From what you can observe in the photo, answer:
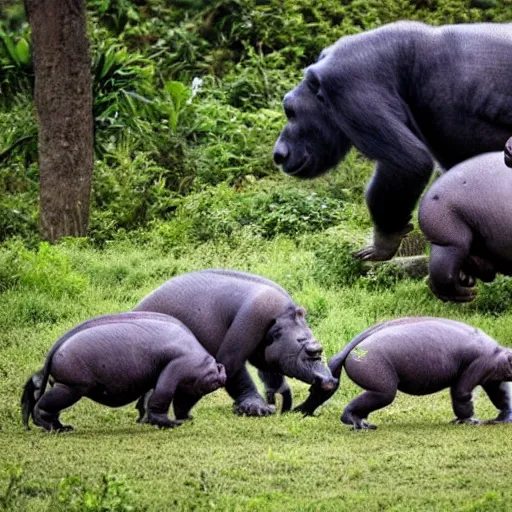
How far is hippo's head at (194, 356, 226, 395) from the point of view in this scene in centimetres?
629

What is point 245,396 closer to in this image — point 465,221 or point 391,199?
point 391,199

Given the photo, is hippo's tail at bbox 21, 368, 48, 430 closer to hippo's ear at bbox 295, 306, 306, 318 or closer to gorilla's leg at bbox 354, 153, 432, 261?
hippo's ear at bbox 295, 306, 306, 318

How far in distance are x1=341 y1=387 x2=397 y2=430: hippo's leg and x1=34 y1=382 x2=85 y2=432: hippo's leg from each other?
3.94 ft

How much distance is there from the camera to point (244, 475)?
5.13 metres

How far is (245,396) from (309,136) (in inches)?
51.7

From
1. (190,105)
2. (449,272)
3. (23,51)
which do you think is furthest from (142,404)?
(190,105)

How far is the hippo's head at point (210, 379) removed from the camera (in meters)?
6.29

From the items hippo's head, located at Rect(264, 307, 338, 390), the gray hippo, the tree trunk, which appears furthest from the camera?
the tree trunk

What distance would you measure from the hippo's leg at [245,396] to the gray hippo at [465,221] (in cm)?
124

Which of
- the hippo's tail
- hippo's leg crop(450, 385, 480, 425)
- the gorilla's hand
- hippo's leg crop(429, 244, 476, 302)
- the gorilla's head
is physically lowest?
hippo's leg crop(450, 385, 480, 425)

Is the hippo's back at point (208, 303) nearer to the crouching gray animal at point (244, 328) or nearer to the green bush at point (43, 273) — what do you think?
the crouching gray animal at point (244, 328)

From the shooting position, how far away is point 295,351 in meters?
6.66

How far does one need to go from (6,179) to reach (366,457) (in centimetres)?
898

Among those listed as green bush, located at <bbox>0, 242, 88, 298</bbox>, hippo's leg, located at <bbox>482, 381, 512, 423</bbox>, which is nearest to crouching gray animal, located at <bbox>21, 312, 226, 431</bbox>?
hippo's leg, located at <bbox>482, 381, 512, 423</bbox>
